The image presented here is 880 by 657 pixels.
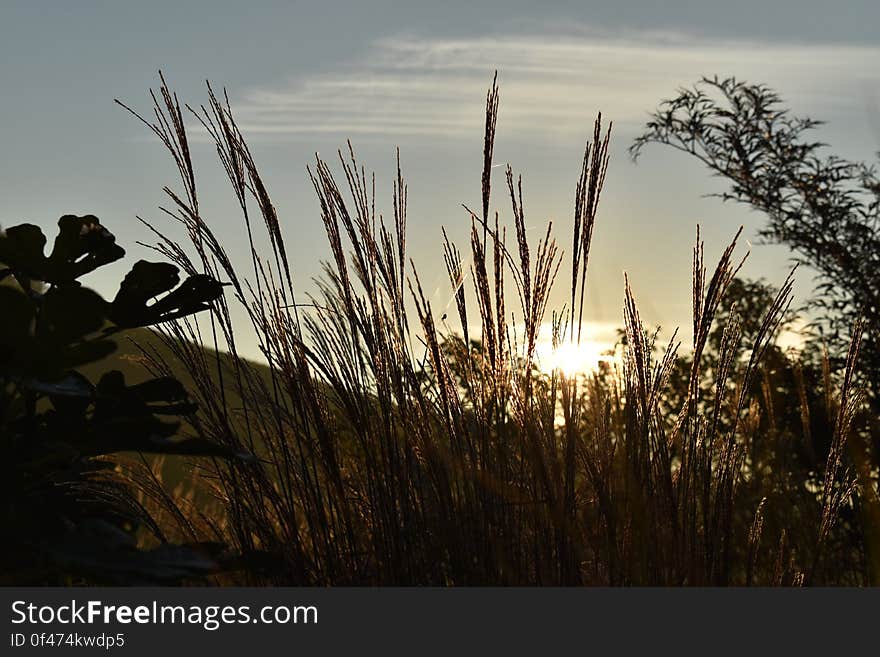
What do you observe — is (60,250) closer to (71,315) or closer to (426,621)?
(71,315)

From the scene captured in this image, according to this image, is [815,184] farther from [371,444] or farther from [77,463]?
[77,463]

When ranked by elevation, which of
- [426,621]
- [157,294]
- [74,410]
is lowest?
[426,621]

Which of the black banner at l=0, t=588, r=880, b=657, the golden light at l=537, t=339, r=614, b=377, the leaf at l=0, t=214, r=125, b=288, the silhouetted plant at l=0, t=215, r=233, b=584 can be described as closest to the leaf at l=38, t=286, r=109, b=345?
the silhouetted plant at l=0, t=215, r=233, b=584

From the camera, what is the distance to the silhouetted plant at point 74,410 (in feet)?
3.55

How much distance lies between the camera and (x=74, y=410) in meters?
1.38

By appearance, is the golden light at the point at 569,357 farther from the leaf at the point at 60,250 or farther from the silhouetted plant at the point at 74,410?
the leaf at the point at 60,250

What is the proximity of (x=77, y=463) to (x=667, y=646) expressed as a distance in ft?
2.83

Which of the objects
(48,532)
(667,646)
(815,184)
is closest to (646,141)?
(815,184)

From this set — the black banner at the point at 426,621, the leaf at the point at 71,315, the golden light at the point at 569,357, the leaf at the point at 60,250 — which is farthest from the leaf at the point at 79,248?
the golden light at the point at 569,357

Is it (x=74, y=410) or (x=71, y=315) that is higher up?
(x=71, y=315)

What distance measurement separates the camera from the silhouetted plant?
1.08 metres

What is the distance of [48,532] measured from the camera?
109cm

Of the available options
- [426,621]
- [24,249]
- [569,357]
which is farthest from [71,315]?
[569,357]

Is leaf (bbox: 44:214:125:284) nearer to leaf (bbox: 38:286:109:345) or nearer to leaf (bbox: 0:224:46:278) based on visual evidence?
leaf (bbox: 0:224:46:278)
